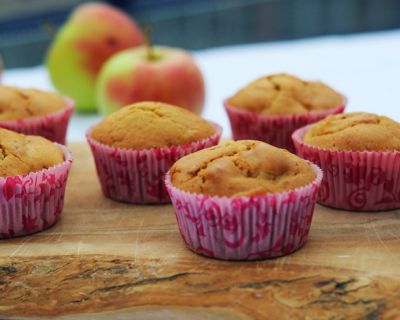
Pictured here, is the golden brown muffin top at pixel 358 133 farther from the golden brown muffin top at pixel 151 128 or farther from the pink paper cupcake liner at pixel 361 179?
the golden brown muffin top at pixel 151 128

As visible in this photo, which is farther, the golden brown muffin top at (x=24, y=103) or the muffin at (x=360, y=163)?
the golden brown muffin top at (x=24, y=103)

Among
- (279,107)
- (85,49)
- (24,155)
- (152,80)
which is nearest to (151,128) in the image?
(24,155)

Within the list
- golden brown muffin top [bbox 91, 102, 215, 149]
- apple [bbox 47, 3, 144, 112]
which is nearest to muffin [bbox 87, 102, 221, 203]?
golden brown muffin top [bbox 91, 102, 215, 149]

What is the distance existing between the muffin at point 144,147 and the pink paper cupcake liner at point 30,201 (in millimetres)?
164

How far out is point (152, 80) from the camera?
230 centimetres

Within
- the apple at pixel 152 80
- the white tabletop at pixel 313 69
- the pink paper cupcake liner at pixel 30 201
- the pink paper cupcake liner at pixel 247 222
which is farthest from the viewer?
the white tabletop at pixel 313 69

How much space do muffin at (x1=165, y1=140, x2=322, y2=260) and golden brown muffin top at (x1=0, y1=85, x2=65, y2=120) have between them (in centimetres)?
70

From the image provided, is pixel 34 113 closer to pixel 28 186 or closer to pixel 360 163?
pixel 28 186

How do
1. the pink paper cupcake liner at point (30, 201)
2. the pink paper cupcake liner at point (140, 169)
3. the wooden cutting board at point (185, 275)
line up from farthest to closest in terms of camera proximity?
the pink paper cupcake liner at point (140, 169), the pink paper cupcake liner at point (30, 201), the wooden cutting board at point (185, 275)

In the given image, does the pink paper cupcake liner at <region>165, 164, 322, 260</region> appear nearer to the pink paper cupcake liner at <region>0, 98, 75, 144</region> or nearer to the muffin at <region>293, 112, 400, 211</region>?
the muffin at <region>293, 112, 400, 211</region>

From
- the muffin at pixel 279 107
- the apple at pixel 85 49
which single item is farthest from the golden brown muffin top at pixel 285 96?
the apple at pixel 85 49

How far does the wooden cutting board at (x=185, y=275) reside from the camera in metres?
1.22

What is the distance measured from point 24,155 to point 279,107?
27.6 inches

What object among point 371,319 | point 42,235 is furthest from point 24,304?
point 371,319
